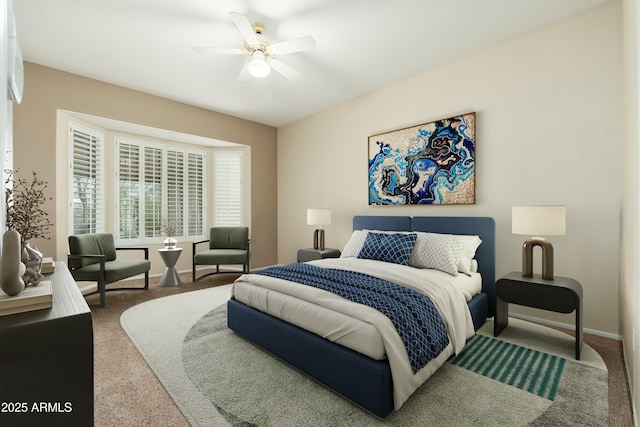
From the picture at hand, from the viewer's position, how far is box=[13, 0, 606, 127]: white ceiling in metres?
2.68

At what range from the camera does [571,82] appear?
284cm

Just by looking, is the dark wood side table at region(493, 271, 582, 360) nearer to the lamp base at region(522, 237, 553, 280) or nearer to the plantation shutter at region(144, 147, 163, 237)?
the lamp base at region(522, 237, 553, 280)

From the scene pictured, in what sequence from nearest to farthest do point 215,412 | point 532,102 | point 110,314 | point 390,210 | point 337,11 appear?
point 215,412, point 337,11, point 532,102, point 110,314, point 390,210

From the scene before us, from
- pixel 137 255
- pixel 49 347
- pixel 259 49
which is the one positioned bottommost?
pixel 137 255

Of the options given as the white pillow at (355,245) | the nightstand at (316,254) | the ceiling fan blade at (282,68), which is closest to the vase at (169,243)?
the nightstand at (316,254)

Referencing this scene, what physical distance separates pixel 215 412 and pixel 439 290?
1.80 m

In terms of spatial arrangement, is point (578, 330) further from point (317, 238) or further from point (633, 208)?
point (317, 238)

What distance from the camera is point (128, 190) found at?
16.8 feet

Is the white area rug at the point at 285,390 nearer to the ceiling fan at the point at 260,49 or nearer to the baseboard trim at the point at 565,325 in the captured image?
the baseboard trim at the point at 565,325

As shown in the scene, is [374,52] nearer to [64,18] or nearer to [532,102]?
[532,102]

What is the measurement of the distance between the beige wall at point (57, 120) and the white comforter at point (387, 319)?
312 cm

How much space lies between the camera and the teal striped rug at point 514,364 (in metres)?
2.00

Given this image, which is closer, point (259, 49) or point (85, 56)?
point (259, 49)

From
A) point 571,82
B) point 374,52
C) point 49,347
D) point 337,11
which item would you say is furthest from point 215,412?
point 571,82
